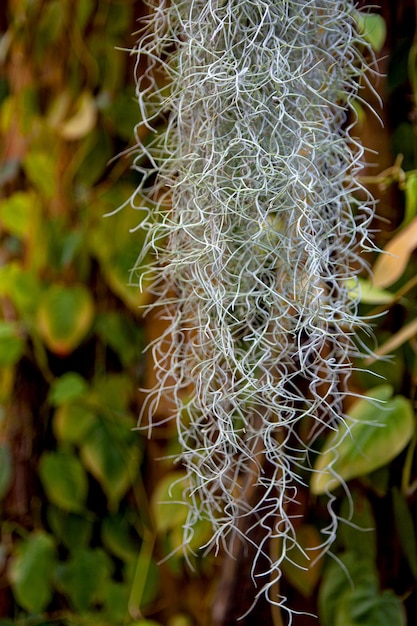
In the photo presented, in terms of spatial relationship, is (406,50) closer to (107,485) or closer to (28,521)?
(107,485)

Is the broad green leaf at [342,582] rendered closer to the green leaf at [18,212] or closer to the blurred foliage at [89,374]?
the blurred foliage at [89,374]

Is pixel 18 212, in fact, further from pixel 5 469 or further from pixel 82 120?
pixel 5 469

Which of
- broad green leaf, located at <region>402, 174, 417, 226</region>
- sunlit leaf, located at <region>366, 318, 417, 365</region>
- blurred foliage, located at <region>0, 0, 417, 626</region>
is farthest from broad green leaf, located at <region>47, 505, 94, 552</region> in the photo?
broad green leaf, located at <region>402, 174, 417, 226</region>

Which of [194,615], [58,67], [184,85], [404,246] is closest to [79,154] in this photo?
[58,67]

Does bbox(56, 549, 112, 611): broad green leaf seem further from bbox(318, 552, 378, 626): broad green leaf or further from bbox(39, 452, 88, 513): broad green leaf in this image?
bbox(318, 552, 378, 626): broad green leaf

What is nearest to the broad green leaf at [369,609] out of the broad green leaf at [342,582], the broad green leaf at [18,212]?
the broad green leaf at [342,582]

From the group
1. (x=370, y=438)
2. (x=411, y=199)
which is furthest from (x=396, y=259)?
(x=370, y=438)
